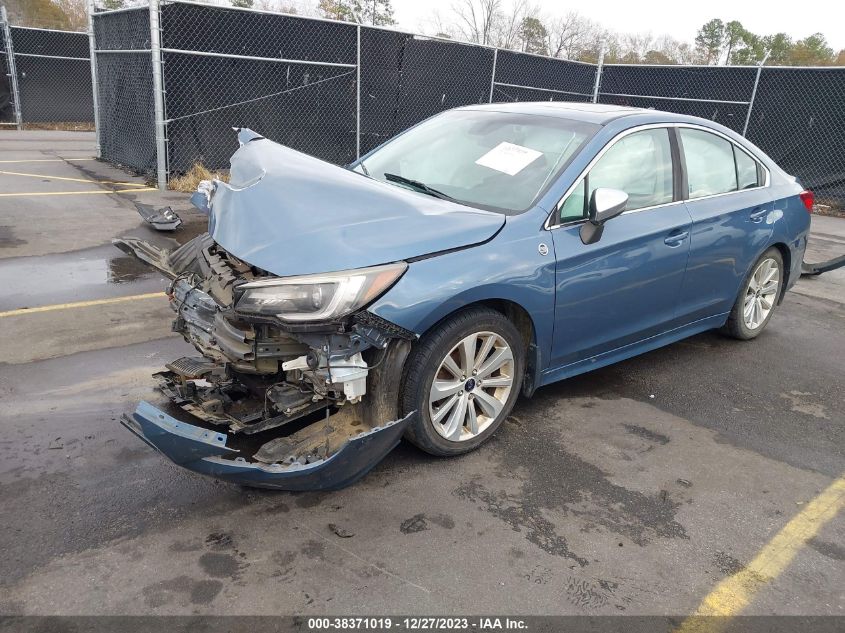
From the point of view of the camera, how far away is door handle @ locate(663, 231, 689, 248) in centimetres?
404

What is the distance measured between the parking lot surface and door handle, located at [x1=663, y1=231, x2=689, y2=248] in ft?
3.32

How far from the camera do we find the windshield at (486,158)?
3662 mm

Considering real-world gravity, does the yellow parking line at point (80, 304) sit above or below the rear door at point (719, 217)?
below

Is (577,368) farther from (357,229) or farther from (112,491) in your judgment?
(112,491)

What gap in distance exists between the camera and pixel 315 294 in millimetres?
2783

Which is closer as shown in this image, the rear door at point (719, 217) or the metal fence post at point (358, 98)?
the rear door at point (719, 217)

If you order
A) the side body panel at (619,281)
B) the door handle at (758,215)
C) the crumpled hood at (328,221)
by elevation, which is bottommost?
the side body panel at (619,281)

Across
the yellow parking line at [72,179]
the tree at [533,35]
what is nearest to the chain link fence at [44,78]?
the yellow parking line at [72,179]

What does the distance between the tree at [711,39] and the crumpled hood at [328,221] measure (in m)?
51.0

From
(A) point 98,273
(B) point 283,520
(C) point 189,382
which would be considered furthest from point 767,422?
(A) point 98,273

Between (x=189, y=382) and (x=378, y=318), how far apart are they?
1282 millimetres

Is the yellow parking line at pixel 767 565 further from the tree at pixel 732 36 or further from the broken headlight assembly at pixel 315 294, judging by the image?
the tree at pixel 732 36

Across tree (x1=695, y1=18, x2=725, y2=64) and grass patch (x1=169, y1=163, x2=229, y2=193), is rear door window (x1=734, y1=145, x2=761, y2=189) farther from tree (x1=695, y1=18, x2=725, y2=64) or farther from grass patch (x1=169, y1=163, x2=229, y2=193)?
tree (x1=695, y1=18, x2=725, y2=64)

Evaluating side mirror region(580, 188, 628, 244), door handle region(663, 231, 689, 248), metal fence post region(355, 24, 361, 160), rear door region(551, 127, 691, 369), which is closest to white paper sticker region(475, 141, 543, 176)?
rear door region(551, 127, 691, 369)
